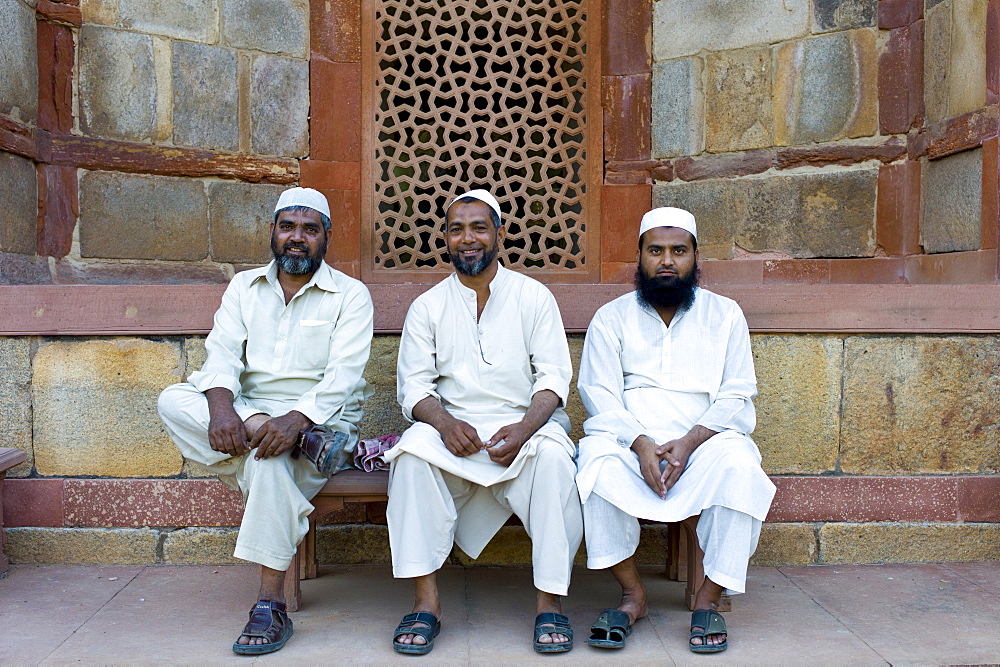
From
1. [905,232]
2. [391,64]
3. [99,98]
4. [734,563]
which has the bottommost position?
[734,563]

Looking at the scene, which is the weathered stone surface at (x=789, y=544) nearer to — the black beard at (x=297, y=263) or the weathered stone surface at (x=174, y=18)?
the black beard at (x=297, y=263)

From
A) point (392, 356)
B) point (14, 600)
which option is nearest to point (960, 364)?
point (392, 356)

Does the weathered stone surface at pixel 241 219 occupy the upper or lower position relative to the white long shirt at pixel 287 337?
upper

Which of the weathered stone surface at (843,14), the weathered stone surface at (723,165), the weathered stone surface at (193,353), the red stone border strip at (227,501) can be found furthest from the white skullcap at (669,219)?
the weathered stone surface at (843,14)

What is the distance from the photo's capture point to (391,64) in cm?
544

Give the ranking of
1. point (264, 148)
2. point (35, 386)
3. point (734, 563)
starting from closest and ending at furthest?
point (734, 563), point (35, 386), point (264, 148)

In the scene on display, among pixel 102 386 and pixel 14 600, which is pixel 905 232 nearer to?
pixel 102 386

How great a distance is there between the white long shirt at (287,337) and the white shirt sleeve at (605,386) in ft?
2.97

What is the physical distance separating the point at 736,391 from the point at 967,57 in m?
2.40

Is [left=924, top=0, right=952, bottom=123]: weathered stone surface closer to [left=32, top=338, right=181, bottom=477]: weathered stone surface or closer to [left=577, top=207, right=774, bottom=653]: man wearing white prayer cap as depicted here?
[left=577, top=207, right=774, bottom=653]: man wearing white prayer cap

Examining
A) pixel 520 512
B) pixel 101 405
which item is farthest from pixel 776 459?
pixel 101 405

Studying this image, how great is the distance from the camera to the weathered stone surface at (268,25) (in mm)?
5145

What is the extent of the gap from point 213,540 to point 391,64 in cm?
311

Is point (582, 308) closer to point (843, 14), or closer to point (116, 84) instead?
point (843, 14)
